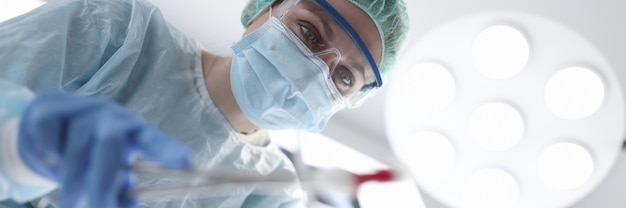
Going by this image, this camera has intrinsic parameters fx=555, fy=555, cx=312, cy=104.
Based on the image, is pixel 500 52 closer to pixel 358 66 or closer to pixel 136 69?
pixel 358 66

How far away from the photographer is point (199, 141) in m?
1.26

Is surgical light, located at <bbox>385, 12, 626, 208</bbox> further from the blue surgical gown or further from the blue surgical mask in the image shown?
the blue surgical gown

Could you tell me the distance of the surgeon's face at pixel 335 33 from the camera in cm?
123

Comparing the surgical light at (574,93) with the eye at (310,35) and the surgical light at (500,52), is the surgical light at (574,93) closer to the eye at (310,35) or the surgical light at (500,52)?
the surgical light at (500,52)

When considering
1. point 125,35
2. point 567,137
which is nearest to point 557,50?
point 567,137

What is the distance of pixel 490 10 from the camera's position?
154 centimetres

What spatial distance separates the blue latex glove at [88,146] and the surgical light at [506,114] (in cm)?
87

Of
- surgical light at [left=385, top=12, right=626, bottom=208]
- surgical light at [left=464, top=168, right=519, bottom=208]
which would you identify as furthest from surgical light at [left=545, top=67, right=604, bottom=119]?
surgical light at [left=464, top=168, right=519, bottom=208]

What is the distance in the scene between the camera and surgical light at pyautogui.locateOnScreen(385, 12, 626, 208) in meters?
1.27

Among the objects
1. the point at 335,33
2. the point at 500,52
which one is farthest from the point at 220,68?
the point at 500,52

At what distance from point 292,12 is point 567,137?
714mm

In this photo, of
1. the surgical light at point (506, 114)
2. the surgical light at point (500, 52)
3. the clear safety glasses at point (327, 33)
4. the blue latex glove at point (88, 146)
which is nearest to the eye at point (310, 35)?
the clear safety glasses at point (327, 33)

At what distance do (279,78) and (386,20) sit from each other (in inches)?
12.0

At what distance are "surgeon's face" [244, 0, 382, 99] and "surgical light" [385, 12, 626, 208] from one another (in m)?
0.12
